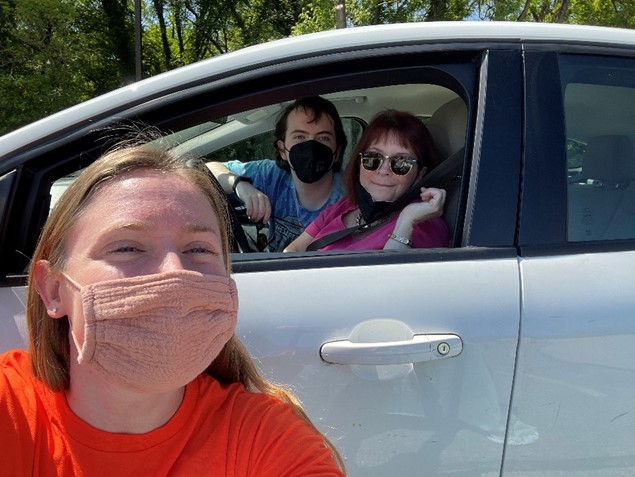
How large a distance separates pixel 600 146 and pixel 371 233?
0.76 meters

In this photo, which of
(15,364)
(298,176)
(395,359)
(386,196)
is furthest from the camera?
(298,176)

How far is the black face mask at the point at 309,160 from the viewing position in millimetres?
2797

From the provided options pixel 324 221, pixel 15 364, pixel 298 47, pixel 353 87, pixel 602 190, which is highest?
pixel 298 47

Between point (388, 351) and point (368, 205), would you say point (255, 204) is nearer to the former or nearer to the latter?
point (368, 205)

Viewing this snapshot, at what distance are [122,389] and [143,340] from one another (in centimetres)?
14

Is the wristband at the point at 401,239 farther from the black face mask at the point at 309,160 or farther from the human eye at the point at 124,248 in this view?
the human eye at the point at 124,248

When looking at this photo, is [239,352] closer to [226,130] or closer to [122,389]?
[122,389]

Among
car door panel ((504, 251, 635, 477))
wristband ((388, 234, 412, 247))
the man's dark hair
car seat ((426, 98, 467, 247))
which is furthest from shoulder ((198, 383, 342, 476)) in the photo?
the man's dark hair

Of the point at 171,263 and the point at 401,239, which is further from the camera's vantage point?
the point at 401,239

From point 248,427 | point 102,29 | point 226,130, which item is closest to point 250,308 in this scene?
point 248,427

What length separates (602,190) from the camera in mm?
1966

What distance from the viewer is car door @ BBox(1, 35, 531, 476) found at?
5.14 feet

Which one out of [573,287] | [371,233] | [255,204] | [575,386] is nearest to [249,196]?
[255,204]

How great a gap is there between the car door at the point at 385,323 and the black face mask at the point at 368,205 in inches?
23.8
